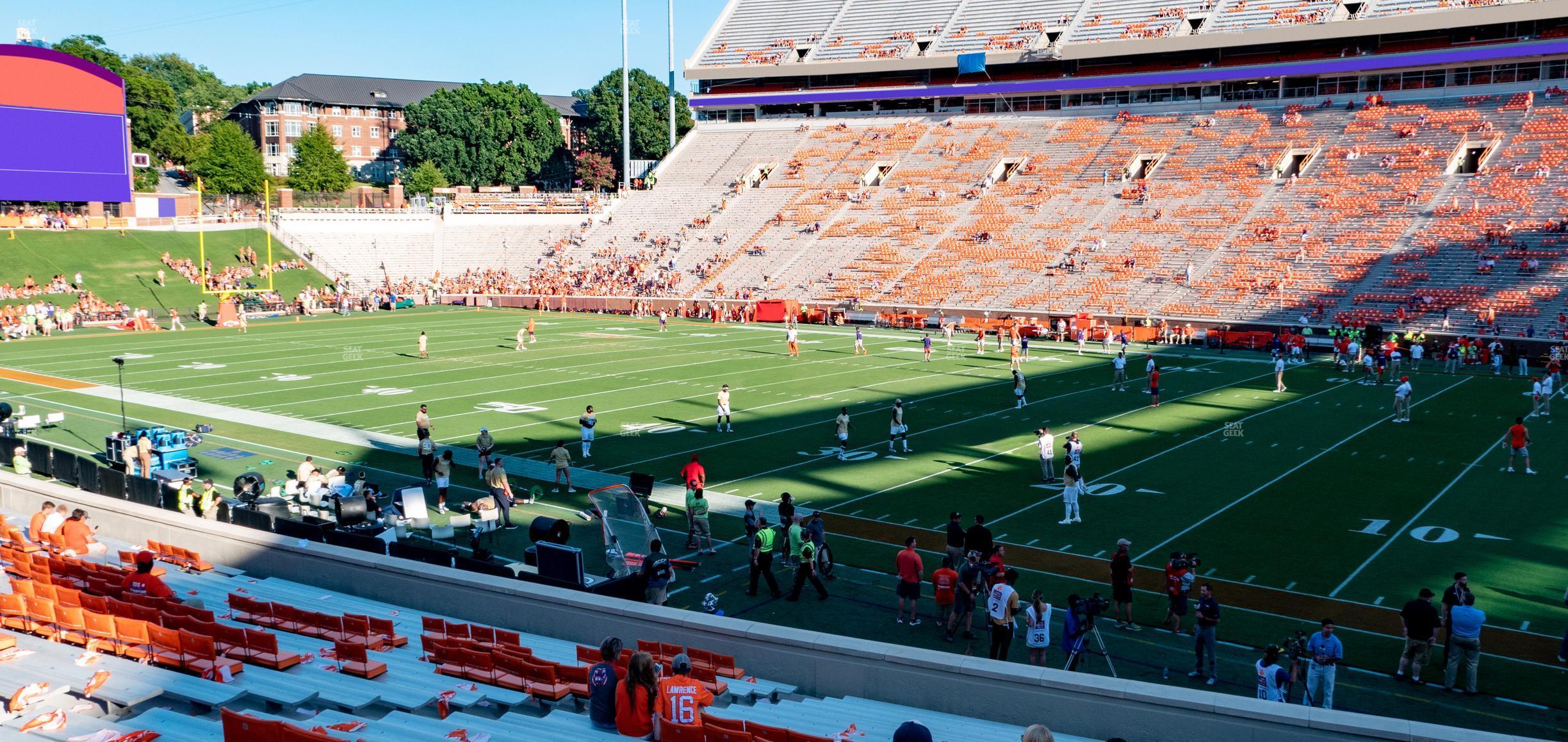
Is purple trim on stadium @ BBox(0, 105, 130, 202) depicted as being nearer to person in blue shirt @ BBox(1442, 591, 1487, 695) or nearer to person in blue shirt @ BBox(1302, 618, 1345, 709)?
person in blue shirt @ BBox(1302, 618, 1345, 709)

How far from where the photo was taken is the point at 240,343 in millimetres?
47000

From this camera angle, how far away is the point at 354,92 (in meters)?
126

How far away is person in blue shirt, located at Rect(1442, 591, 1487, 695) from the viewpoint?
12500 millimetres

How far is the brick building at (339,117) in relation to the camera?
12056cm

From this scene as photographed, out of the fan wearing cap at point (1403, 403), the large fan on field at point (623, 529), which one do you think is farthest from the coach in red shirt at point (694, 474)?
the fan wearing cap at point (1403, 403)

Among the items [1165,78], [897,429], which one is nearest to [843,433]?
[897,429]

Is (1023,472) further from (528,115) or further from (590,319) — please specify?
(528,115)

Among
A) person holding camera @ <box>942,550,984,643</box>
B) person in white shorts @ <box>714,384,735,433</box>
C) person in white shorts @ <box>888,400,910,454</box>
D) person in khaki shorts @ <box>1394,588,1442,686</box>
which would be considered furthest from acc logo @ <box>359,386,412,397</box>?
person in khaki shorts @ <box>1394,588,1442,686</box>

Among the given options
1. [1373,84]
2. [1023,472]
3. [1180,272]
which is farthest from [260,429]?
[1373,84]

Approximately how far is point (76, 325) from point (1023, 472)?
47.8 metres

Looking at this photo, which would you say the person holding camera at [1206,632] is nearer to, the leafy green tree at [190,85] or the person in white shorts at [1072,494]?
the person in white shorts at [1072,494]

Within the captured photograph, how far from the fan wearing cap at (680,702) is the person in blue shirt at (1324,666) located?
701 centimetres

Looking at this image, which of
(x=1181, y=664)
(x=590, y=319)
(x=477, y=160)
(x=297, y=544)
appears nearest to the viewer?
(x=1181, y=664)

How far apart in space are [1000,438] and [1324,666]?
50.5ft
